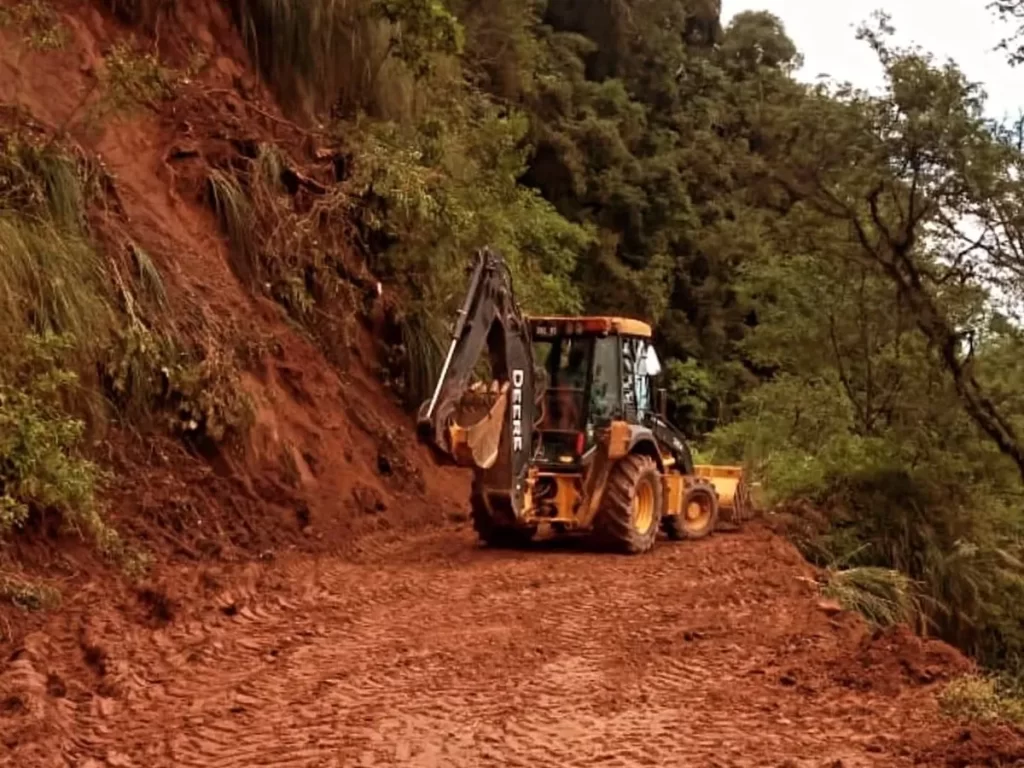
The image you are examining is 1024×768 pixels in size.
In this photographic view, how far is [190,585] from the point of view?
923 cm

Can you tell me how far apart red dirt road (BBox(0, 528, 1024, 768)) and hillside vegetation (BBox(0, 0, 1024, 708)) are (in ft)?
5.11

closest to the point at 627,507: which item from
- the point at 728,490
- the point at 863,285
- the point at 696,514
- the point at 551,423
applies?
the point at 551,423

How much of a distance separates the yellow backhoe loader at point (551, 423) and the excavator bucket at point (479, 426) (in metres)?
0.01

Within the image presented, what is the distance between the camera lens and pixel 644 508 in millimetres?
13703

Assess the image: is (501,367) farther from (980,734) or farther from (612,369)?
(980,734)

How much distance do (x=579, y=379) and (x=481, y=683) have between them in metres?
6.21

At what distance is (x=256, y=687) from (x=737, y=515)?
11.1 m

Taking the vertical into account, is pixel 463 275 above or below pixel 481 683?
above

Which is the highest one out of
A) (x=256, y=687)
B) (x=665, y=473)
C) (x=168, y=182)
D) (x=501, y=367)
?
(x=168, y=182)

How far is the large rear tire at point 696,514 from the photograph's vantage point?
49.3ft

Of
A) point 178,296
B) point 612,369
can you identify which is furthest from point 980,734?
point 178,296

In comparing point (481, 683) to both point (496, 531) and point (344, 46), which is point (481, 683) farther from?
point (344, 46)

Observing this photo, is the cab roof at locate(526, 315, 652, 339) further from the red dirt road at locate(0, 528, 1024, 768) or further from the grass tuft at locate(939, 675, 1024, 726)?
the grass tuft at locate(939, 675, 1024, 726)

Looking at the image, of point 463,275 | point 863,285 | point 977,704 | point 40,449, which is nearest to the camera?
point 977,704
